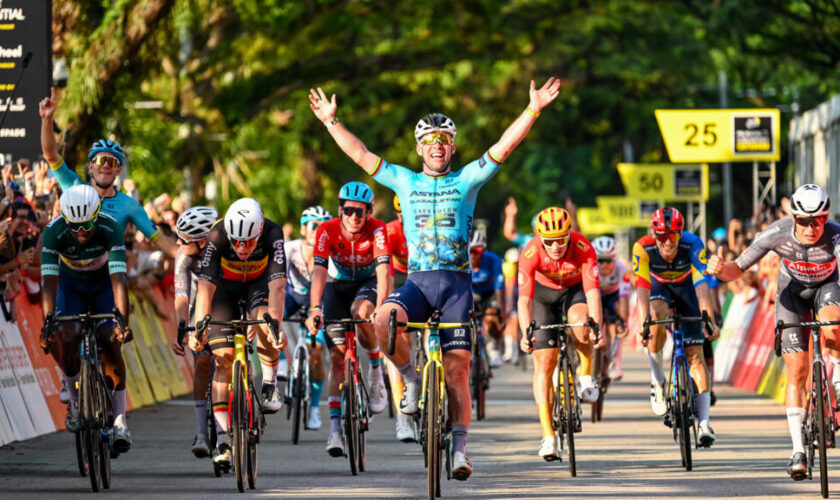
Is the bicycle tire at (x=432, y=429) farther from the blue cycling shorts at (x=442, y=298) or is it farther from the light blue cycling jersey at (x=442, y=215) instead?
the light blue cycling jersey at (x=442, y=215)

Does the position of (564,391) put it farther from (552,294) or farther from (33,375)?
(33,375)

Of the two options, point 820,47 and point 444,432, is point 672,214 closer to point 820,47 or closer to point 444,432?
point 444,432

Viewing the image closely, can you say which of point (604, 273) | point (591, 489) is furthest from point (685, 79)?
point (591, 489)

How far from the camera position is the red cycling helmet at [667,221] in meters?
15.3

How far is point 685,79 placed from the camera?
44.1 meters

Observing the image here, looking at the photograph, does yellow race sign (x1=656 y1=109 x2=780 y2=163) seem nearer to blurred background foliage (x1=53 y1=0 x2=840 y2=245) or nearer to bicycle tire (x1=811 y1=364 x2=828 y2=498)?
blurred background foliage (x1=53 y1=0 x2=840 y2=245)

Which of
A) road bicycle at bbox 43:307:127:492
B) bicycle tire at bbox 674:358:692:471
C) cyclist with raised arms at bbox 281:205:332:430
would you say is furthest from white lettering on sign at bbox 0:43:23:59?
bicycle tire at bbox 674:358:692:471

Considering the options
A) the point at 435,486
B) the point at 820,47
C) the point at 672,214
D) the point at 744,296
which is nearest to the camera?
the point at 435,486

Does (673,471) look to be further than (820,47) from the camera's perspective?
No

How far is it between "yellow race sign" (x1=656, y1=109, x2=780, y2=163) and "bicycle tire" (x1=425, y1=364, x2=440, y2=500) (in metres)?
19.0

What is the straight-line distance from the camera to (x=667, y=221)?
15305 mm

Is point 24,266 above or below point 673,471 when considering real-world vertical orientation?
above

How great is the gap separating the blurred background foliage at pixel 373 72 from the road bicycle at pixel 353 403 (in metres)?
10.6

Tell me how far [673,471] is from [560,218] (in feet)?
6.69
